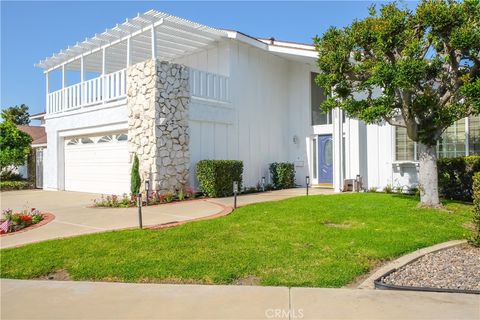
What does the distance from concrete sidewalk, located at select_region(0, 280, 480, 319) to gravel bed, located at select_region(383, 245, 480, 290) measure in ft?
1.42

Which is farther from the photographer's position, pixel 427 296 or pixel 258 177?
pixel 258 177

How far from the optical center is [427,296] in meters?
4.55

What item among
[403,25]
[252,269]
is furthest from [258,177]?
[252,269]

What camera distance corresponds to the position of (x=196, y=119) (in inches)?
558

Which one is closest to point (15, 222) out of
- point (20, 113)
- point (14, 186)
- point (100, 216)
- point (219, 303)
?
point (100, 216)

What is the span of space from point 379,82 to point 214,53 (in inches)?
328

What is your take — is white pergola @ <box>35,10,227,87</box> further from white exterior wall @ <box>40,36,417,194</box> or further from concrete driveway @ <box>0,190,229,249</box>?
concrete driveway @ <box>0,190,229,249</box>

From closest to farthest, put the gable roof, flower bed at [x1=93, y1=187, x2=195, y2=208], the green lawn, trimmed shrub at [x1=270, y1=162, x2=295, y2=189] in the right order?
the green lawn → flower bed at [x1=93, y1=187, x2=195, y2=208] → the gable roof → trimmed shrub at [x1=270, y1=162, x2=295, y2=189]

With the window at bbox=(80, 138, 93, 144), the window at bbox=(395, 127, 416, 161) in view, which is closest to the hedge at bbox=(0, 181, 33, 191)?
the window at bbox=(80, 138, 93, 144)

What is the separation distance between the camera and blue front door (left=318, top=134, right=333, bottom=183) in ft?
55.1

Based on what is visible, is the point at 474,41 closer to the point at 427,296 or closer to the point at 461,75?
the point at 461,75

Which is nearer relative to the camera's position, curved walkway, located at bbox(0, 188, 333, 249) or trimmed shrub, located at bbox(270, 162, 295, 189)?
curved walkway, located at bbox(0, 188, 333, 249)

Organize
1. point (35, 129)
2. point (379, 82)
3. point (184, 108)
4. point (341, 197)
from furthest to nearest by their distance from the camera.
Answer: point (35, 129) < point (184, 108) < point (341, 197) < point (379, 82)

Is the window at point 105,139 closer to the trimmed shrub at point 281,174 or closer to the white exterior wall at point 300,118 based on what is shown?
the trimmed shrub at point 281,174
